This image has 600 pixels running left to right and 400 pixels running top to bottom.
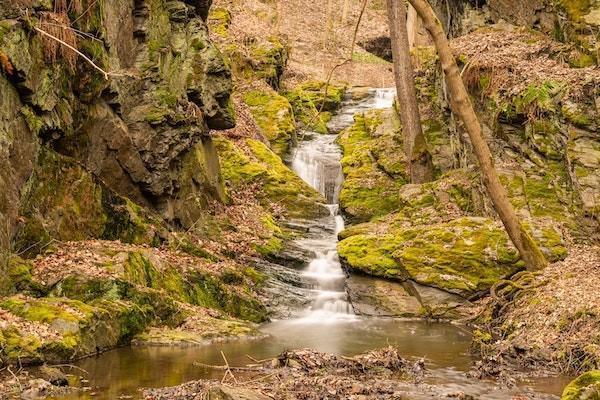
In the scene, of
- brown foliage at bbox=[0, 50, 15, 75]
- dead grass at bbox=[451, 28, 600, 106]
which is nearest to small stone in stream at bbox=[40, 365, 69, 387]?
brown foliage at bbox=[0, 50, 15, 75]

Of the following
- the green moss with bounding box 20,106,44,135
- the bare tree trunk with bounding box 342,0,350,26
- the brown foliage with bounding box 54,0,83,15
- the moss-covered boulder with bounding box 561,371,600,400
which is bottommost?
the moss-covered boulder with bounding box 561,371,600,400

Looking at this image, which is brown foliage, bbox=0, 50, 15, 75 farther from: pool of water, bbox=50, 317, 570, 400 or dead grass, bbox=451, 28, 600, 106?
dead grass, bbox=451, 28, 600, 106

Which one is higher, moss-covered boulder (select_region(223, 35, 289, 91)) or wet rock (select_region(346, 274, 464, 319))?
moss-covered boulder (select_region(223, 35, 289, 91))

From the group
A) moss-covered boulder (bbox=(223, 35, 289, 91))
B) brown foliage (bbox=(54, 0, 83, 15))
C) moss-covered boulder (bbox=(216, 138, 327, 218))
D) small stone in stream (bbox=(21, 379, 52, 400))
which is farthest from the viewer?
moss-covered boulder (bbox=(223, 35, 289, 91))

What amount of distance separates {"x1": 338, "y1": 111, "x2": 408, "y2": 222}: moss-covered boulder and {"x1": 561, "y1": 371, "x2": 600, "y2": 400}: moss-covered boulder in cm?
1442

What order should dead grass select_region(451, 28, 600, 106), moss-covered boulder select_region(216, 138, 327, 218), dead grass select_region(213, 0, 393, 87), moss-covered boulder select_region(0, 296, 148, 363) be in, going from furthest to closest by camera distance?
dead grass select_region(213, 0, 393, 87)
moss-covered boulder select_region(216, 138, 327, 218)
dead grass select_region(451, 28, 600, 106)
moss-covered boulder select_region(0, 296, 148, 363)

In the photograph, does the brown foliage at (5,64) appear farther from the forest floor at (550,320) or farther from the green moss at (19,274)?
the forest floor at (550,320)

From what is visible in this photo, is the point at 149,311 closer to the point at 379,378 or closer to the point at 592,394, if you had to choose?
the point at 379,378

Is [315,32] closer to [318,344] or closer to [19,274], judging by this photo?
[318,344]

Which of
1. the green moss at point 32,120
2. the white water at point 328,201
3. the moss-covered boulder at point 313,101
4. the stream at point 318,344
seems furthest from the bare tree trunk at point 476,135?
the moss-covered boulder at point 313,101

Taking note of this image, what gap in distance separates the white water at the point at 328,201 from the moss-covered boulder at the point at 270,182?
774 millimetres

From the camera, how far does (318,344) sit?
11000 mm

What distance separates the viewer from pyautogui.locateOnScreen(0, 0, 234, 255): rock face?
1051 cm

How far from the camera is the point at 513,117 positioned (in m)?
15.8
